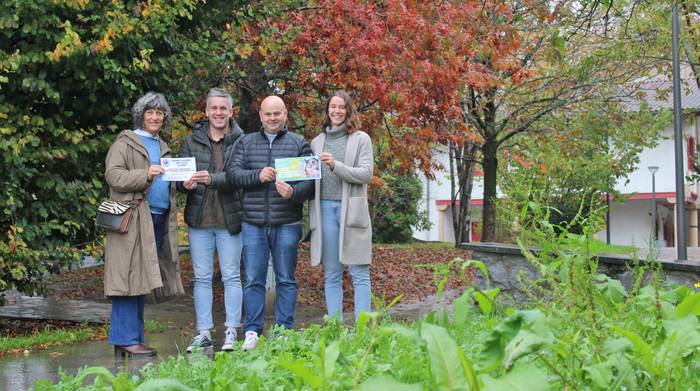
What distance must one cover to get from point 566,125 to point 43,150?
1952 centimetres

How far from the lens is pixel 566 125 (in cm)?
2645

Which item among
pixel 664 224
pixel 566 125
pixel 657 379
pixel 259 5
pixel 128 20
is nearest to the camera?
pixel 657 379

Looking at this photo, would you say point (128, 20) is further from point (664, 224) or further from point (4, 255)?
point (664, 224)

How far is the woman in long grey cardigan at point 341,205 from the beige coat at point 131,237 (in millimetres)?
1275

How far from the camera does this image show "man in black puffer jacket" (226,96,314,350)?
7.77 m

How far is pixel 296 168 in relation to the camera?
24.9 ft

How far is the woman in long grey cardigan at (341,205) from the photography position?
7.85 meters

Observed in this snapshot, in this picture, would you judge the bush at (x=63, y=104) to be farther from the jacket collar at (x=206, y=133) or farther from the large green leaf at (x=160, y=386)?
the large green leaf at (x=160, y=386)

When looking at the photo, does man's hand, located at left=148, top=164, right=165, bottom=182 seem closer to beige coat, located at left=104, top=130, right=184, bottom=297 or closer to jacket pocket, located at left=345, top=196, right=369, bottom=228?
beige coat, located at left=104, top=130, right=184, bottom=297

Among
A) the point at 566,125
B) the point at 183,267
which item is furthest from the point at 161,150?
the point at 566,125

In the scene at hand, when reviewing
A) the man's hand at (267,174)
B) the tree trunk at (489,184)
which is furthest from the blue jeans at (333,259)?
the tree trunk at (489,184)

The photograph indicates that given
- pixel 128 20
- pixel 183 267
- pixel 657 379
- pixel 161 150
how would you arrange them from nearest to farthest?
pixel 657 379, pixel 161 150, pixel 128 20, pixel 183 267

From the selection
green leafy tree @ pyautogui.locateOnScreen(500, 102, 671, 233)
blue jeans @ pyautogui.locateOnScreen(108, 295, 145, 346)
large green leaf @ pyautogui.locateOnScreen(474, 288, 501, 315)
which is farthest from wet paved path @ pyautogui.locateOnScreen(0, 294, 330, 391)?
green leafy tree @ pyautogui.locateOnScreen(500, 102, 671, 233)

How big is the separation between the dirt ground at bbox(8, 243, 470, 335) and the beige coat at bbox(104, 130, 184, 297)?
3.17m
